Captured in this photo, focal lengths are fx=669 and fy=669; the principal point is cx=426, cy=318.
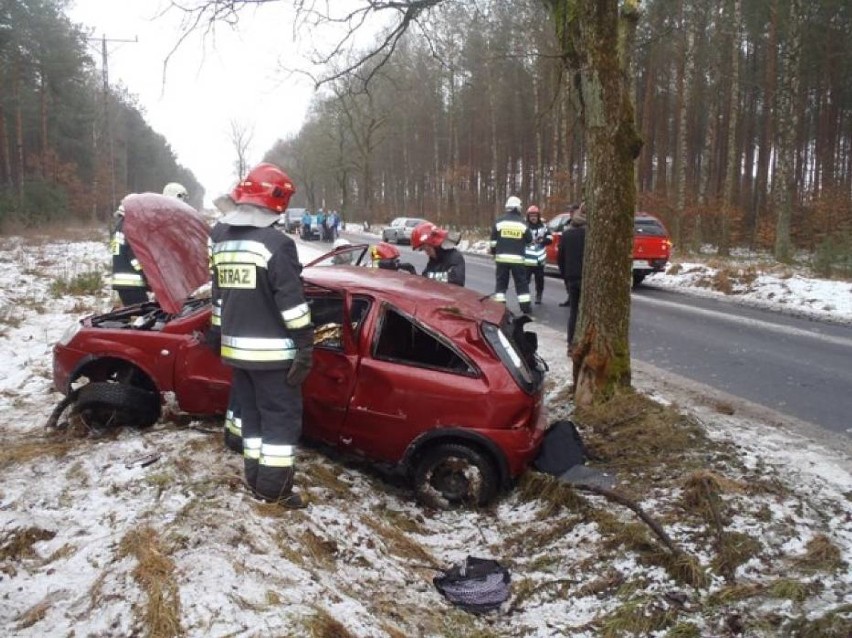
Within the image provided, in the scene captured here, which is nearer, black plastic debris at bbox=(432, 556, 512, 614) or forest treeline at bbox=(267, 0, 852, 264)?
black plastic debris at bbox=(432, 556, 512, 614)

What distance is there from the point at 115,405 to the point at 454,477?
2.53m

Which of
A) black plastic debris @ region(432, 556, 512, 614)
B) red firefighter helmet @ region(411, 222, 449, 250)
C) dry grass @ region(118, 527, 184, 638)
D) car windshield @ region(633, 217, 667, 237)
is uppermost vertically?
car windshield @ region(633, 217, 667, 237)

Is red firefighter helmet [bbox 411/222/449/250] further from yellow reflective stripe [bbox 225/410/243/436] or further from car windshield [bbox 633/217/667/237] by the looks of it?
car windshield [bbox 633/217/667/237]

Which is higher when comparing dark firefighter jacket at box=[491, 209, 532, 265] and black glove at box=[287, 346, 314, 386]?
dark firefighter jacket at box=[491, 209, 532, 265]

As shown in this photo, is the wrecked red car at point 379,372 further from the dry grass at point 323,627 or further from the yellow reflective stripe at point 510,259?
the yellow reflective stripe at point 510,259

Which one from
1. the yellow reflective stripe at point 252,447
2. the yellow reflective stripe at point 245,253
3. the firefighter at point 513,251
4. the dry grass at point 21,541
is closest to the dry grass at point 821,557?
the yellow reflective stripe at point 252,447

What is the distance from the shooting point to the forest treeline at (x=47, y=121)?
30.9m

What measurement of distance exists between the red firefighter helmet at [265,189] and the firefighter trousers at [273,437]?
0.98 m

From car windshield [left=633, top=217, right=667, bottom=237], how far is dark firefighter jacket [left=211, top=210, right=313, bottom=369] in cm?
1325

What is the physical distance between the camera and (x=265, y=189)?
3855 millimetres

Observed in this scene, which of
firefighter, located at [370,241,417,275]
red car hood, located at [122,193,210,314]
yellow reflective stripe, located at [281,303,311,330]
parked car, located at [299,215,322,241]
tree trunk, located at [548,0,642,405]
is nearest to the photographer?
yellow reflective stripe, located at [281,303,311,330]

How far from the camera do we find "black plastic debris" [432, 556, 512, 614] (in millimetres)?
3398

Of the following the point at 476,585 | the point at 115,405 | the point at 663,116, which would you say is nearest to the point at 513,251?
the point at 115,405

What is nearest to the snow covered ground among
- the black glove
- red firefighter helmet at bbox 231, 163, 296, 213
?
the black glove
